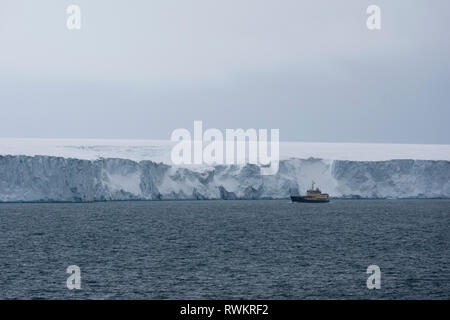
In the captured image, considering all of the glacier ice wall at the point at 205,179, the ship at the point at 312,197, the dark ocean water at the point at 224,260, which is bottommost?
the dark ocean water at the point at 224,260

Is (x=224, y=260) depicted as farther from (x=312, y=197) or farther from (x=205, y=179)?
(x=312, y=197)

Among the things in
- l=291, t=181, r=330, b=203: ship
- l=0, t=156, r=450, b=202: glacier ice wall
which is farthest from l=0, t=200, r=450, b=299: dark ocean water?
l=291, t=181, r=330, b=203: ship

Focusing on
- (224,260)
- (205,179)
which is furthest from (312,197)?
(224,260)

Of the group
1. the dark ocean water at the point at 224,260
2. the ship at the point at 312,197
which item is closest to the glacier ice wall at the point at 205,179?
the ship at the point at 312,197

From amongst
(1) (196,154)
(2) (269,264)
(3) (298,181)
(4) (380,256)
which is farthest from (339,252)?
(1) (196,154)

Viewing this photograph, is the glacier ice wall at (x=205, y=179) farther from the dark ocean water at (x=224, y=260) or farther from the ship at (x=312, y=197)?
the dark ocean water at (x=224, y=260)
